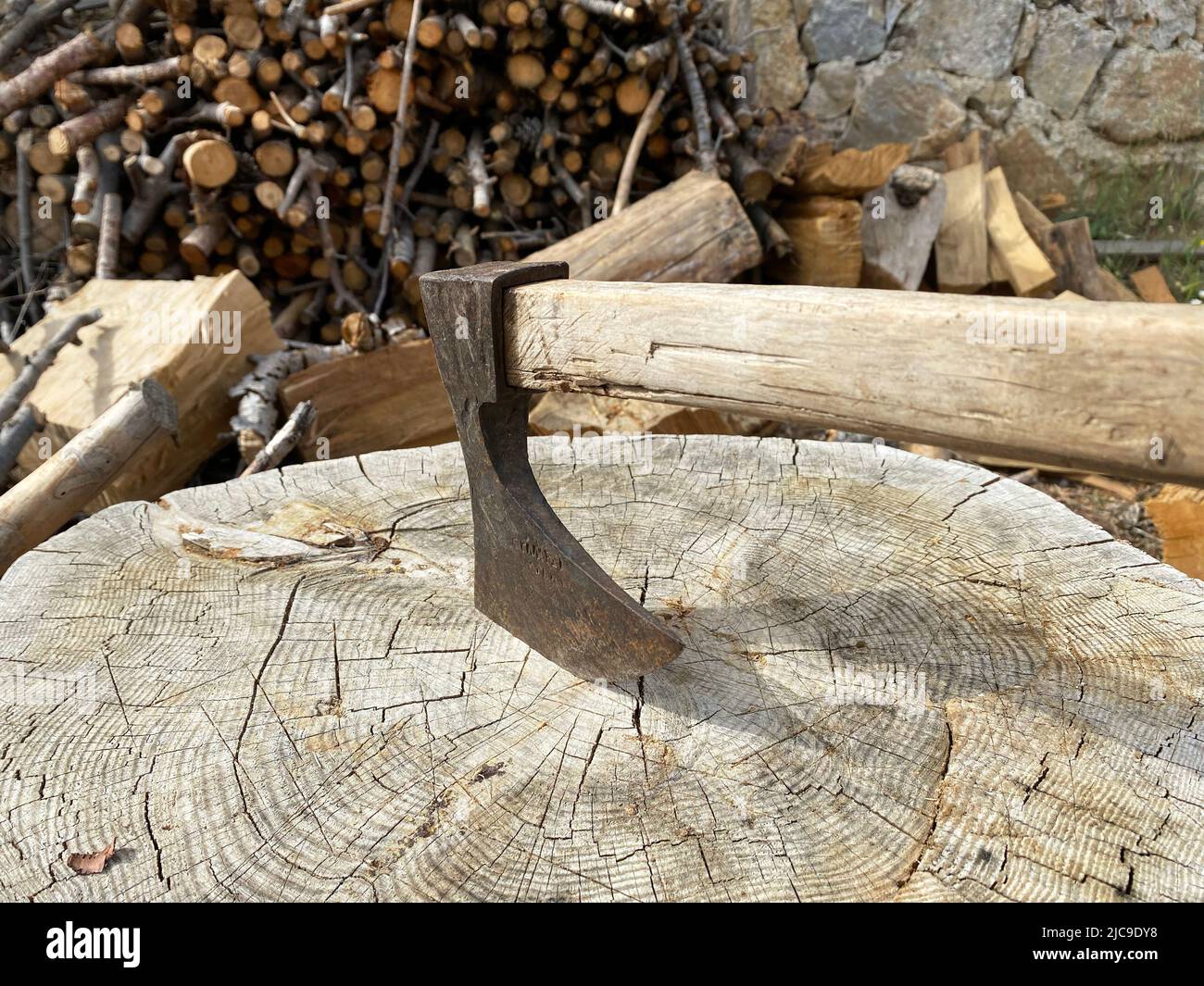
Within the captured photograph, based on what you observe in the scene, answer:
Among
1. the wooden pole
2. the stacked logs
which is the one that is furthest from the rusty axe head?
the stacked logs

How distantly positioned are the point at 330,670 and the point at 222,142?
3.10 m

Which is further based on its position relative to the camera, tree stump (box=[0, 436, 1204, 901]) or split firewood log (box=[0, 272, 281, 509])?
split firewood log (box=[0, 272, 281, 509])

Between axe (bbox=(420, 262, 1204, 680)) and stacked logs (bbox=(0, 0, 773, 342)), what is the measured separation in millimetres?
2686

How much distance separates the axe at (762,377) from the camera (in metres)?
1.00

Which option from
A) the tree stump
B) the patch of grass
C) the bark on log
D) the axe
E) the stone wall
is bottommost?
the tree stump

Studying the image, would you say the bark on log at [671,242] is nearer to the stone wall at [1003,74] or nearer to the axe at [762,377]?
the stone wall at [1003,74]

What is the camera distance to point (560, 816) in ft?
4.18

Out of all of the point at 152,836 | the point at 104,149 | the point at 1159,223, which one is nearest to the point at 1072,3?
the point at 1159,223

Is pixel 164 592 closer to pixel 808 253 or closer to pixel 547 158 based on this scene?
pixel 547 158

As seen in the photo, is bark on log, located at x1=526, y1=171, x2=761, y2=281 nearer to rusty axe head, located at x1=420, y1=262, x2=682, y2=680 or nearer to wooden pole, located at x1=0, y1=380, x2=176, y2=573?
wooden pole, located at x1=0, y1=380, x2=176, y2=573

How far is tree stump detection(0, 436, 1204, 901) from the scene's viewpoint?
1194 mm

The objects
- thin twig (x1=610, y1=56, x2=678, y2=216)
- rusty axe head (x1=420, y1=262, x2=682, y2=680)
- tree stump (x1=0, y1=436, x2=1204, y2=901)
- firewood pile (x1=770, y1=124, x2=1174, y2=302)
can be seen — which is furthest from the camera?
firewood pile (x1=770, y1=124, x2=1174, y2=302)

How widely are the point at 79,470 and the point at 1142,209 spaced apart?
19.0ft

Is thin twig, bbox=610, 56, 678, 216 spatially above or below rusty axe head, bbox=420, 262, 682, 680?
above
